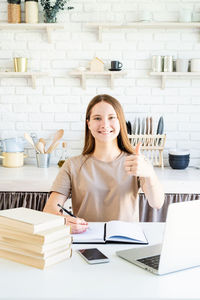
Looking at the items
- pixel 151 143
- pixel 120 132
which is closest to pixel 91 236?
pixel 120 132

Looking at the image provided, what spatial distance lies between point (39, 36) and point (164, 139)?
1440mm

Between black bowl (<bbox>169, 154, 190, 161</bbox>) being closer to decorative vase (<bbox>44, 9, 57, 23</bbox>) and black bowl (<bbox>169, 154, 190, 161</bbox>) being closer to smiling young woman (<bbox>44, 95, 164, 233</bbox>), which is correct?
smiling young woman (<bbox>44, 95, 164, 233</bbox>)

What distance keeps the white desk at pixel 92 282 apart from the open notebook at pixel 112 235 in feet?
0.57

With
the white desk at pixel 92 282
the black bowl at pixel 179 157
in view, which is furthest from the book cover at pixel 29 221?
the black bowl at pixel 179 157

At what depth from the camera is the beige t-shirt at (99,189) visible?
189 centimetres

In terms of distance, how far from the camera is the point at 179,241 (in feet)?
3.63

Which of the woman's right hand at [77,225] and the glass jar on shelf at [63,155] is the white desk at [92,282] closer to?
the woman's right hand at [77,225]

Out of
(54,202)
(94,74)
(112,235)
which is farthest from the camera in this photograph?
(94,74)

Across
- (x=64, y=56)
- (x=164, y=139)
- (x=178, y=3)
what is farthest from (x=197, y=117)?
(x=64, y=56)

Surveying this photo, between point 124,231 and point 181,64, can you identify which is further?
point 181,64

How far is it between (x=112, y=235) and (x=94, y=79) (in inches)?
86.9

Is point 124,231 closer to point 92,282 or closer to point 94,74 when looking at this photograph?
point 92,282

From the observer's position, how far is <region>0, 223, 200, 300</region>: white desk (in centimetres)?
98

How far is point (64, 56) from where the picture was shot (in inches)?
133
